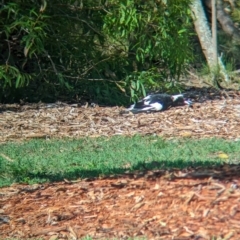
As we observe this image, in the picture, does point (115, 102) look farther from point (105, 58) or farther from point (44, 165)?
point (44, 165)

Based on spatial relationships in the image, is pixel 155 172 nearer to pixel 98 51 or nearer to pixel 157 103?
pixel 157 103

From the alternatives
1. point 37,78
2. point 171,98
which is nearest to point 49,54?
point 37,78

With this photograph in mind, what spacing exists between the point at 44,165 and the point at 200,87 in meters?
8.43

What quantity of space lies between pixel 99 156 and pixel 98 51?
496 cm

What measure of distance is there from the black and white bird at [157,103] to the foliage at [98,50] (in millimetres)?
329

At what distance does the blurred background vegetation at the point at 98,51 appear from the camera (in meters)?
13.5

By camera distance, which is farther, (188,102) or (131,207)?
(188,102)

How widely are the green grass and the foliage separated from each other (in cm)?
295

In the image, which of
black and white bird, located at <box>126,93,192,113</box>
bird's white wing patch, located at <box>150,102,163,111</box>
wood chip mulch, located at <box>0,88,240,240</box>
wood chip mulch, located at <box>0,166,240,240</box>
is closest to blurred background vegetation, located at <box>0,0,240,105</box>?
black and white bird, located at <box>126,93,192,113</box>

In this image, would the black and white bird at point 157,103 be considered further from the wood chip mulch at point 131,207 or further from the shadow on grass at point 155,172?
the wood chip mulch at point 131,207

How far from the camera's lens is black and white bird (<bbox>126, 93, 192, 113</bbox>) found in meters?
13.1

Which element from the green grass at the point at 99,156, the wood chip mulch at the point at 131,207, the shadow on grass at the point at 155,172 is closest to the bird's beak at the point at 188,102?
the green grass at the point at 99,156

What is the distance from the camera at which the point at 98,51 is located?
1415 cm

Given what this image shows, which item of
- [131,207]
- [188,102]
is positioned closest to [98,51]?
[188,102]
